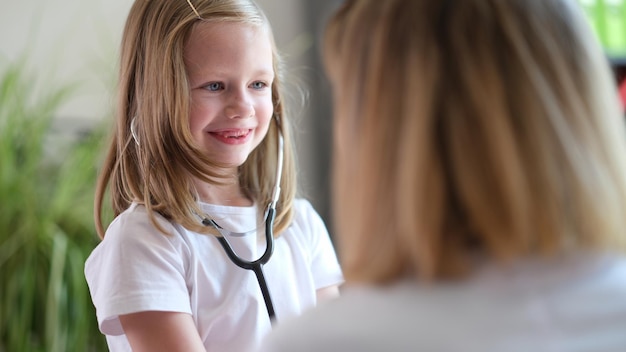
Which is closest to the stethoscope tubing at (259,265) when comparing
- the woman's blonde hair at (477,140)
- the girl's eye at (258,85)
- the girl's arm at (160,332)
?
the girl's arm at (160,332)

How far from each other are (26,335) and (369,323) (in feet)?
5.75

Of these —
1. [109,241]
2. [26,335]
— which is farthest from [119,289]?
[26,335]

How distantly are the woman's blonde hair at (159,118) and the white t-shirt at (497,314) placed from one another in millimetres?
630

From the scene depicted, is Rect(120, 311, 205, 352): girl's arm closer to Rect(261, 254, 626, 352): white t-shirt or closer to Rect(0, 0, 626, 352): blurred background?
Rect(261, 254, 626, 352): white t-shirt

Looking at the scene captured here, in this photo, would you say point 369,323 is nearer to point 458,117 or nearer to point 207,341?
point 458,117

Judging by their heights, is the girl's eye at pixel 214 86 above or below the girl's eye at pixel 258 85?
below

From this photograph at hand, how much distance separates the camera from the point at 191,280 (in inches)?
52.3

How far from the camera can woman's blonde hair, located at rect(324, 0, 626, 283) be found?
750 mm

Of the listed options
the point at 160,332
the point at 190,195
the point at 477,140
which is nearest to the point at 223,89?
the point at 190,195

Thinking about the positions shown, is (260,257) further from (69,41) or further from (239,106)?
(69,41)

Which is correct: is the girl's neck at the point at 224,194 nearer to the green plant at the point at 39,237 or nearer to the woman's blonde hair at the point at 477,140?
the woman's blonde hair at the point at 477,140

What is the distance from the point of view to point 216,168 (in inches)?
55.9

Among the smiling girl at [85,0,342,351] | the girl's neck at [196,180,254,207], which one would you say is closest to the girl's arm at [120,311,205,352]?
the smiling girl at [85,0,342,351]

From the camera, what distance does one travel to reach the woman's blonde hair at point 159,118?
1352 mm
